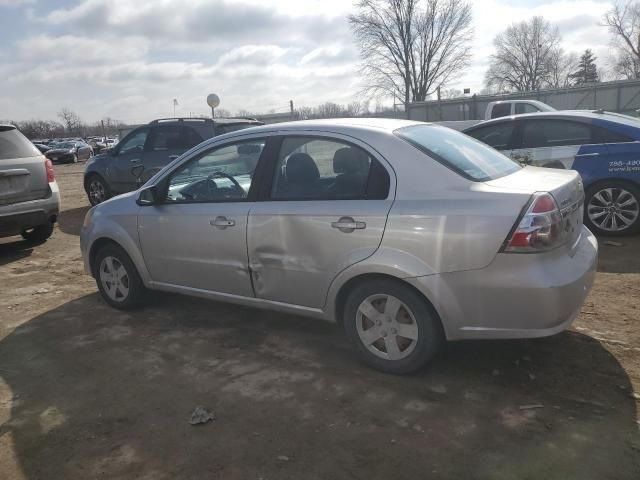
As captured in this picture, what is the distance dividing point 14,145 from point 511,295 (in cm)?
680

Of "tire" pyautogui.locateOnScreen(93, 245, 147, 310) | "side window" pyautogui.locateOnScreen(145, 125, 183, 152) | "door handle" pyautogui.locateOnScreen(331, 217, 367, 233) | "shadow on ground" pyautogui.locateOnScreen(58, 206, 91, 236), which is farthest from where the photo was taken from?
"side window" pyautogui.locateOnScreen(145, 125, 183, 152)

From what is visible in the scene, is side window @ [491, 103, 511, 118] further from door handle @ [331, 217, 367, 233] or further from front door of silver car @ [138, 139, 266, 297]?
door handle @ [331, 217, 367, 233]

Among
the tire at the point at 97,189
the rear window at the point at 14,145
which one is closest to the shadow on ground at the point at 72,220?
the tire at the point at 97,189

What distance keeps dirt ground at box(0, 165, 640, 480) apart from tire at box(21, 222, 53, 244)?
147 inches

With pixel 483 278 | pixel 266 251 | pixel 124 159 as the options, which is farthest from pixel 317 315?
pixel 124 159

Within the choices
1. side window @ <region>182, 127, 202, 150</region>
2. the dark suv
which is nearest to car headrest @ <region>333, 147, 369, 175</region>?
the dark suv

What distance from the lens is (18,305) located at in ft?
17.4

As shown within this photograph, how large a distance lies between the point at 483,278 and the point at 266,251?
5.00 ft

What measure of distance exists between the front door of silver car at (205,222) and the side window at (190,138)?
202 inches

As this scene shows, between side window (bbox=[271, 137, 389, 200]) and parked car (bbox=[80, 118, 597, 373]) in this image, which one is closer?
parked car (bbox=[80, 118, 597, 373])

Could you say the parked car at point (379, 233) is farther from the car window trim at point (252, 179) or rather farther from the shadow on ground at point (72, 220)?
the shadow on ground at point (72, 220)

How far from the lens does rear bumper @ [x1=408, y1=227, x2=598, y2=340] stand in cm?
292

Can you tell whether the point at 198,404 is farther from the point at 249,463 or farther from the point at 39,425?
the point at 39,425

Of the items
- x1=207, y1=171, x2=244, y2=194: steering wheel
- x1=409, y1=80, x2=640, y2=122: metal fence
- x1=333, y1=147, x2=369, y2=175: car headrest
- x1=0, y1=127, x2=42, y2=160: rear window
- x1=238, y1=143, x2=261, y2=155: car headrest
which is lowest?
x1=207, y1=171, x2=244, y2=194: steering wheel
